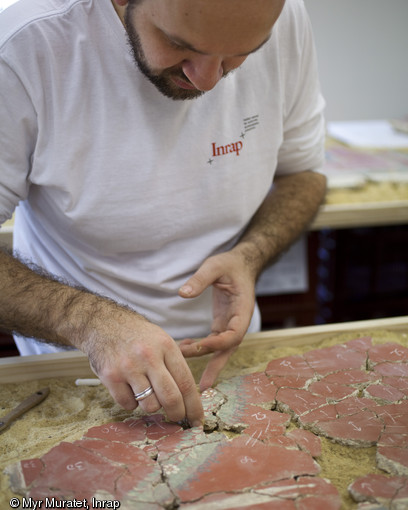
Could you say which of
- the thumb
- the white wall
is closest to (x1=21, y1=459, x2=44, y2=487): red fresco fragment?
the thumb

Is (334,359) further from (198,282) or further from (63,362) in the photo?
(63,362)

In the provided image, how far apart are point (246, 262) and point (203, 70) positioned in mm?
540

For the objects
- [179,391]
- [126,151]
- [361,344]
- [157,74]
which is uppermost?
[157,74]

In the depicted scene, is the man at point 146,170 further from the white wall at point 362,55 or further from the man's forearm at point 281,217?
the white wall at point 362,55

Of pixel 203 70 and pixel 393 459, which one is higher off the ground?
pixel 203 70

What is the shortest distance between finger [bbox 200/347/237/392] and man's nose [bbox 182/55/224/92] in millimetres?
599

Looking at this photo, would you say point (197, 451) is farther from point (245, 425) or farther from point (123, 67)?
point (123, 67)

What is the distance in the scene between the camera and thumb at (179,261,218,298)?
1.25m

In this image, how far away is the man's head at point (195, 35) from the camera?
0.95 m

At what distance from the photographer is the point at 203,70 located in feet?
3.53

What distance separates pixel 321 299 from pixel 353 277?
21cm

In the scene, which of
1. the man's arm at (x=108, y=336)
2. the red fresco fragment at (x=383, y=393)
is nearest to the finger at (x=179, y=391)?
the man's arm at (x=108, y=336)

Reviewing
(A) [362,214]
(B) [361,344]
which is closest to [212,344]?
(B) [361,344]

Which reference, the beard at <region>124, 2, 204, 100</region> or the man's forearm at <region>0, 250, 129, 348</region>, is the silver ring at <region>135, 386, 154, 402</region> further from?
the beard at <region>124, 2, 204, 100</region>
